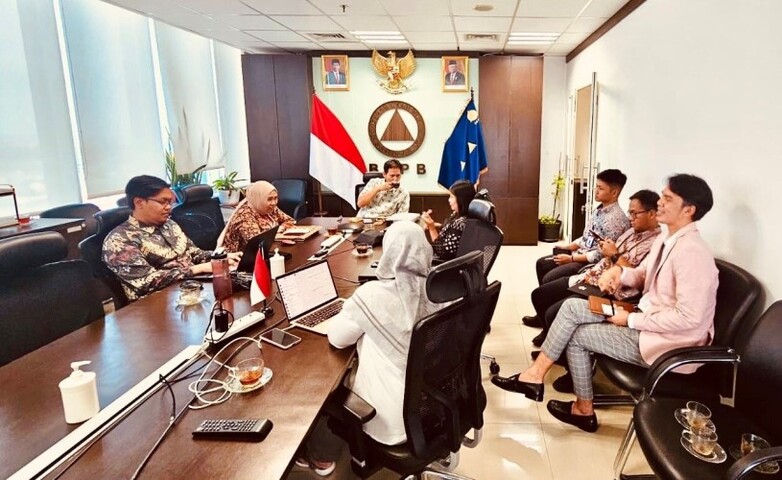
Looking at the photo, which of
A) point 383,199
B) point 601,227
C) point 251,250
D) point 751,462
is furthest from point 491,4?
point 751,462

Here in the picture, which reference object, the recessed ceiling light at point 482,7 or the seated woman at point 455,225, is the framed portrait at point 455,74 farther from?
the seated woman at point 455,225

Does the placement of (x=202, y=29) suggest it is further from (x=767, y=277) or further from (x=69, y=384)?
(x=767, y=277)

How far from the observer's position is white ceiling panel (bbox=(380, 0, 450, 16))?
3842 mm

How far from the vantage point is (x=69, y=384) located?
4.06 ft

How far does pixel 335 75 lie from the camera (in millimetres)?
6215

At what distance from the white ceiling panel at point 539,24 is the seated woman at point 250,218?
290 cm

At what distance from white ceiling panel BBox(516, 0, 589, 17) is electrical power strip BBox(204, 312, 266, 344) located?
3.36m

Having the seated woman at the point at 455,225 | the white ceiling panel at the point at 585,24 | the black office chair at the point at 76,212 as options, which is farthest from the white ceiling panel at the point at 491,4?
the black office chair at the point at 76,212

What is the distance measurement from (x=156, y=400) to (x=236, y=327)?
475 millimetres

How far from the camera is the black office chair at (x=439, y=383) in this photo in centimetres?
141

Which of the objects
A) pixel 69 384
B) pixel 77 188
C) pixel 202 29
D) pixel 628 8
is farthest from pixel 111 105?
pixel 628 8

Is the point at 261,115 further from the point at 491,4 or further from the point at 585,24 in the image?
the point at 585,24

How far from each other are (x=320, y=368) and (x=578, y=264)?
2483 mm

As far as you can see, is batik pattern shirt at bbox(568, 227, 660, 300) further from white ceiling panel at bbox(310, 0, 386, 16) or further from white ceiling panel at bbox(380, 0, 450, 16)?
white ceiling panel at bbox(310, 0, 386, 16)
